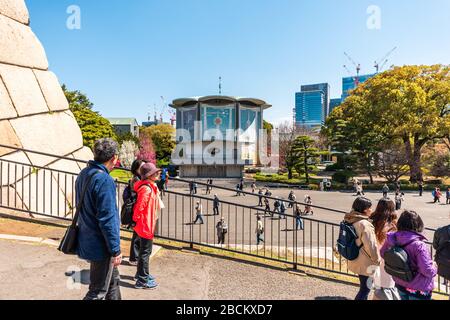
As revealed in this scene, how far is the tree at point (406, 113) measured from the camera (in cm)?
3219

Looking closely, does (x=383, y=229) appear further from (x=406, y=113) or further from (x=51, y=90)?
(x=406, y=113)

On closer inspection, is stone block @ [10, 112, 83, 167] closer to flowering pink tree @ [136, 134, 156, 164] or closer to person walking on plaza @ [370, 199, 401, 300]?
person walking on plaza @ [370, 199, 401, 300]

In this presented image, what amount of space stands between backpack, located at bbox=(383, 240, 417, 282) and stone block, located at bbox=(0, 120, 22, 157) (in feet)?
22.7

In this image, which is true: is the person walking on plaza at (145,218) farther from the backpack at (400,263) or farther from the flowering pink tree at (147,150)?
the flowering pink tree at (147,150)

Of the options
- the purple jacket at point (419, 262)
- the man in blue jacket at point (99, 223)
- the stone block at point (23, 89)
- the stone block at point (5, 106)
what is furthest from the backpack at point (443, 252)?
the stone block at point (23, 89)

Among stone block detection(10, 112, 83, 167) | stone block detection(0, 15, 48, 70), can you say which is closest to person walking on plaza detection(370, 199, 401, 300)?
stone block detection(10, 112, 83, 167)

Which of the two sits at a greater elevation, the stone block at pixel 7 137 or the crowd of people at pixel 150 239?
the stone block at pixel 7 137

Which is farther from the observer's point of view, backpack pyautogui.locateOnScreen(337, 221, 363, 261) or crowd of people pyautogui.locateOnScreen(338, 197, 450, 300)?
backpack pyautogui.locateOnScreen(337, 221, 363, 261)

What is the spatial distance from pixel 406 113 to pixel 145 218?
36.8 meters

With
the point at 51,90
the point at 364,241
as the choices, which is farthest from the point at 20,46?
the point at 364,241

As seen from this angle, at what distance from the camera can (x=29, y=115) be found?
21.6 ft

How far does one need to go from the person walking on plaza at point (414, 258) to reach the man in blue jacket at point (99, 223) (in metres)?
2.74

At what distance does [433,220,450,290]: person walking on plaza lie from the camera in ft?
9.32
